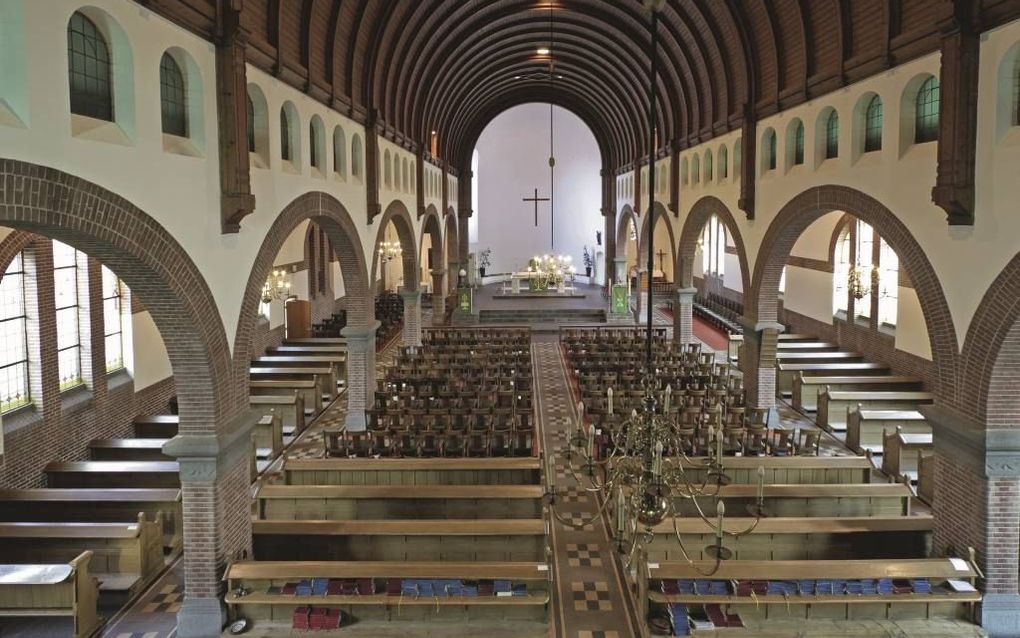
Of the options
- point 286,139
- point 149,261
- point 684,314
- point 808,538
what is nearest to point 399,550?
point 149,261

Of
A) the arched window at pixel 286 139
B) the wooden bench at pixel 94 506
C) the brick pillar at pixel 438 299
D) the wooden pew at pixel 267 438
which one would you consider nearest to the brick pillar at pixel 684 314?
the brick pillar at pixel 438 299

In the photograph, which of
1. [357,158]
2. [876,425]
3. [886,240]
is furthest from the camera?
[357,158]

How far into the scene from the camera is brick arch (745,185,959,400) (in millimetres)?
10820

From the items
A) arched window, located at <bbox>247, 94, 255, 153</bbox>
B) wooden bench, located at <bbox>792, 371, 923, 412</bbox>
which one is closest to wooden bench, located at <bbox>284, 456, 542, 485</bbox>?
arched window, located at <bbox>247, 94, 255, 153</bbox>

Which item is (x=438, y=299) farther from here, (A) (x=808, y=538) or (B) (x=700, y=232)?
(A) (x=808, y=538)

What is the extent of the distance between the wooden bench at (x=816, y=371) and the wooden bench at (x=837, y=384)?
2.10 ft

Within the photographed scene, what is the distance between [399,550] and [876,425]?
1118 centimetres

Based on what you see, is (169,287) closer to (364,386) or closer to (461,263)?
(364,386)

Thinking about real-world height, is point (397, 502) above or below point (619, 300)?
below

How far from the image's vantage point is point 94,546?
36.4 ft

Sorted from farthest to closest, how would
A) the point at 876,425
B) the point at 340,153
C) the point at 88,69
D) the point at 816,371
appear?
the point at 816,371 < the point at 340,153 < the point at 876,425 < the point at 88,69

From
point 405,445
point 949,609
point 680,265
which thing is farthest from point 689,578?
point 680,265

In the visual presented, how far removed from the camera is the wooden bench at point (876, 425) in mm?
16625

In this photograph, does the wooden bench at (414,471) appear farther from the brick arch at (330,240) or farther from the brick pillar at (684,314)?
the brick pillar at (684,314)
